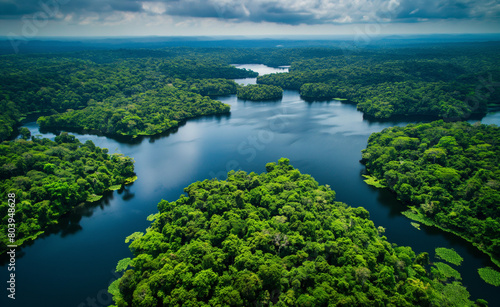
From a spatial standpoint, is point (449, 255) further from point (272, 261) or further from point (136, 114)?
point (136, 114)

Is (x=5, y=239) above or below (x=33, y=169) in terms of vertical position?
below

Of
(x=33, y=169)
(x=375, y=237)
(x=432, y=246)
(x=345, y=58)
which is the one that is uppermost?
(x=345, y=58)

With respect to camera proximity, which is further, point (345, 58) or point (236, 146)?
point (345, 58)

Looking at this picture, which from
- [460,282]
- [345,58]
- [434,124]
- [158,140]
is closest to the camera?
[460,282]

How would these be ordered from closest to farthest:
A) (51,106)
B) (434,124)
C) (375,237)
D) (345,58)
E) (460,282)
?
(460,282)
(375,237)
(434,124)
(51,106)
(345,58)

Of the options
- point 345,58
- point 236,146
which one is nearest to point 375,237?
point 236,146

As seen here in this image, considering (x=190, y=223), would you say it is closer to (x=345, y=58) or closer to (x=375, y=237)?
(x=375, y=237)
